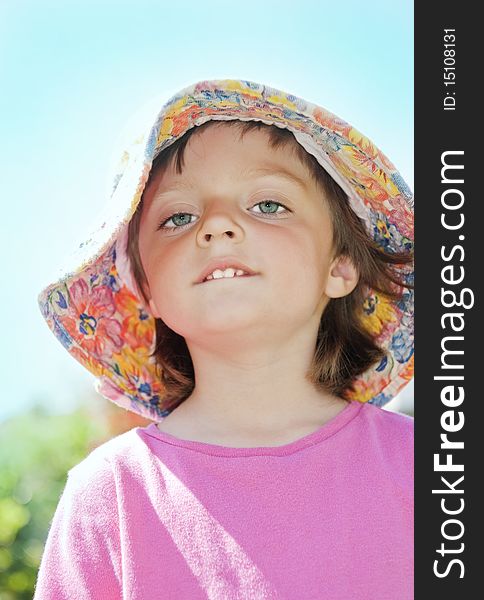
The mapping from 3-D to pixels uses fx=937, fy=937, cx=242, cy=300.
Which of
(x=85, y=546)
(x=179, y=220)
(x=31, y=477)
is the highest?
(x=179, y=220)

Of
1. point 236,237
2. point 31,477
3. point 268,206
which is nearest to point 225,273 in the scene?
point 236,237

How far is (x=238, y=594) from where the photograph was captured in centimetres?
154

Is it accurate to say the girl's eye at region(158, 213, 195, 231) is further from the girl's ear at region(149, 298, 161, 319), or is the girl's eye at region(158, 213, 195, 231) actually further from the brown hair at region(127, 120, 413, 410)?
the girl's ear at region(149, 298, 161, 319)

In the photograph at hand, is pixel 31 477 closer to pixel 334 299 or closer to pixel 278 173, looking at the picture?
pixel 334 299

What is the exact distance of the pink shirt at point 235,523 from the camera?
1569 millimetres

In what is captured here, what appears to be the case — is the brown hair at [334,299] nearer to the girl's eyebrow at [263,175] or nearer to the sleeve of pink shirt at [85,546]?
the girl's eyebrow at [263,175]

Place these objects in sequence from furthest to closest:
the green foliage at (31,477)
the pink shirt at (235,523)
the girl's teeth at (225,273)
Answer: the green foliage at (31,477)
the girl's teeth at (225,273)
the pink shirt at (235,523)

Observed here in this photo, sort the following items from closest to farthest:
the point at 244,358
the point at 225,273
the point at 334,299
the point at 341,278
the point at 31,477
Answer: the point at 225,273
the point at 244,358
the point at 341,278
the point at 334,299
the point at 31,477

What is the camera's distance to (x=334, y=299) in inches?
84.5

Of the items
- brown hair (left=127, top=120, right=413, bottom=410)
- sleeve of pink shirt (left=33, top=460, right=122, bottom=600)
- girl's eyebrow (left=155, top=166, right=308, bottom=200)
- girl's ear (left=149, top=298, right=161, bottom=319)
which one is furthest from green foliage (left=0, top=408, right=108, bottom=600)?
girl's eyebrow (left=155, top=166, right=308, bottom=200)

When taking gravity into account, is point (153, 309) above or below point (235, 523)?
above

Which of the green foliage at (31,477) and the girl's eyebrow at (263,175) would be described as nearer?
the girl's eyebrow at (263,175)

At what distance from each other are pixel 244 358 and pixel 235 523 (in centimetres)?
37

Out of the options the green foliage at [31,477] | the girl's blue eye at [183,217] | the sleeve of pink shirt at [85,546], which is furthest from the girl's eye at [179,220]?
the green foliage at [31,477]
